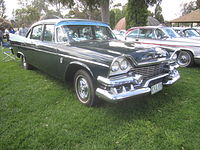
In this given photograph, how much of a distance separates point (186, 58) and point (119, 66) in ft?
16.2

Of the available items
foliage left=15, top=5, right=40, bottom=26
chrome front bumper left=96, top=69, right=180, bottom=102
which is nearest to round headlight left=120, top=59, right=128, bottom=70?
chrome front bumper left=96, top=69, right=180, bottom=102

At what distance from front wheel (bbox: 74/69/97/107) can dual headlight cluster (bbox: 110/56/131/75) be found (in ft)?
1.92

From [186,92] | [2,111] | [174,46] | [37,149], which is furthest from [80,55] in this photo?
[174,46]

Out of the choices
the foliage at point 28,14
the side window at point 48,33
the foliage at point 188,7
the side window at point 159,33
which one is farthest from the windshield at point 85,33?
the foliage at point 188,7

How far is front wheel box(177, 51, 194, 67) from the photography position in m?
6.24

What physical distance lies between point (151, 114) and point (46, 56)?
113 inches

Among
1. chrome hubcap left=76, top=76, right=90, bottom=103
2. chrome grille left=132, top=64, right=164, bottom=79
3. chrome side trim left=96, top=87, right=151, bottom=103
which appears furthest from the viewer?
chrome hubcap left=76, top=76, right=90, bottom=103

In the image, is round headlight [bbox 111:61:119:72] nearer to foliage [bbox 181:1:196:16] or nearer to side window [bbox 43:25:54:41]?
side window [bbox 43:25:54:41]

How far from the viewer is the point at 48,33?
4145 mm

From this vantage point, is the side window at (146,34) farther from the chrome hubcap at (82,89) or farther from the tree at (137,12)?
the tree at (137,12)

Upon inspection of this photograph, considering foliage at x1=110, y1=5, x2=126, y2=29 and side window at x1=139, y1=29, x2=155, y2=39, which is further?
foliage at x1=110, y1=5, x2=126, y2=29

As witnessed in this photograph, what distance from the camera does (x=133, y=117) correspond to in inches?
115

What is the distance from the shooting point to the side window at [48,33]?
3.96 meters

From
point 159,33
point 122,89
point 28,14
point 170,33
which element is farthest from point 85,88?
point 28,14
